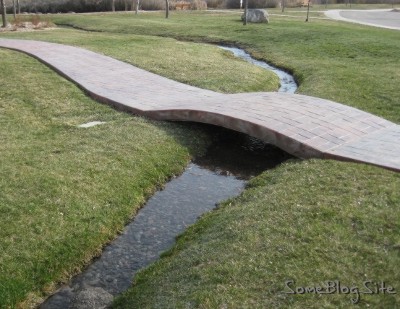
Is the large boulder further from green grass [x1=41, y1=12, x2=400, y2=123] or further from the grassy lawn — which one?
the grassy lawn

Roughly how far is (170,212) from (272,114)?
269 cm

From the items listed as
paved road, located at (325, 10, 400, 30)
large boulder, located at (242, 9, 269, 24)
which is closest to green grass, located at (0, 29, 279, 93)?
large boulder, located at (242, 9, 269, 24)

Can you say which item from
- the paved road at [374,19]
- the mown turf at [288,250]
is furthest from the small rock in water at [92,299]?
the paved road at [374,19]

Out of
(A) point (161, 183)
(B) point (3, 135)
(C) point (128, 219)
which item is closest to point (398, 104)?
(A) point (161, 183)

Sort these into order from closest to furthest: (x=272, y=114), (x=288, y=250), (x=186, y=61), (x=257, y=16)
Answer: (x=288, y=250)
(x=272, y=114)
(x=186, y=61)
(x=257, y=16)

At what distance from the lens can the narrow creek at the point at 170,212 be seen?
476 centimetres

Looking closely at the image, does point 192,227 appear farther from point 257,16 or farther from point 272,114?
point 257,16

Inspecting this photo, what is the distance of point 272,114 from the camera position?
805 centimetres

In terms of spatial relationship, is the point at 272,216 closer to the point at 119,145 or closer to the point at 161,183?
the point at 161,183

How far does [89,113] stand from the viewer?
9.43m

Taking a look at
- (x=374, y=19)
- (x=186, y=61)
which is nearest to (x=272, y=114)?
(x=186, y=61)

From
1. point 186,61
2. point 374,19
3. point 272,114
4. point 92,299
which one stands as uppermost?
point 374,19

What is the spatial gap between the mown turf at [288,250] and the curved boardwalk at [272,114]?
87 centimetres

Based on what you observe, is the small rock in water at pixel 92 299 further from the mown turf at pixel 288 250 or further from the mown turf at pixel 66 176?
the mown turf at pixel 66 176
